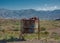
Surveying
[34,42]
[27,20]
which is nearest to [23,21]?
[27,20]

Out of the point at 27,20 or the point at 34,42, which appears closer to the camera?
the point at 34,42

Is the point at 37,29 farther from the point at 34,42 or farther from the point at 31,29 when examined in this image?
the point at 34,42

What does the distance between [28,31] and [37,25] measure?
110 centimetres

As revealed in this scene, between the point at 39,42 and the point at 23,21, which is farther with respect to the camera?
the point at 23,21

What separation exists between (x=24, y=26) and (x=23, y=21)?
52 centimetres

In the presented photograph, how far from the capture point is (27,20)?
23.6m

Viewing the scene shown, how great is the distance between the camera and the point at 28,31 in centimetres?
2344

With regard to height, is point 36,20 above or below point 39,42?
above

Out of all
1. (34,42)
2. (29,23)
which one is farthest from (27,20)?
(34,42)

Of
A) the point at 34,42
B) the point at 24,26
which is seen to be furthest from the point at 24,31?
the point at 34,42

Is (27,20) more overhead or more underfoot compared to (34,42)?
more overhead

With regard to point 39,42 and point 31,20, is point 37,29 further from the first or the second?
point 39,42

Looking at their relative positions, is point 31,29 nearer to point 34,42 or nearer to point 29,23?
point 29,23

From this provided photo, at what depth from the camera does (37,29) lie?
23547mm
